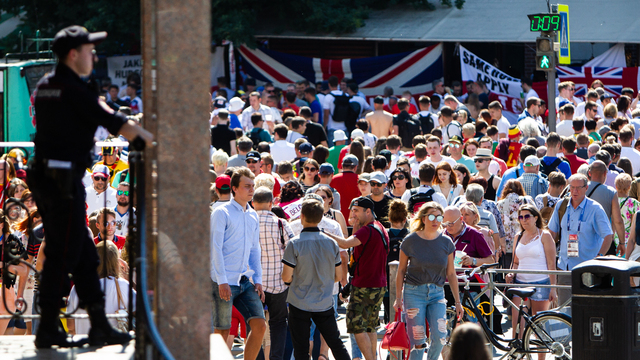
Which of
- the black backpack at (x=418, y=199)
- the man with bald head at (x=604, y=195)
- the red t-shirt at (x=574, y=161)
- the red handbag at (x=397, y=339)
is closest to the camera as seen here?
the red handbag at (x=397, y=339)

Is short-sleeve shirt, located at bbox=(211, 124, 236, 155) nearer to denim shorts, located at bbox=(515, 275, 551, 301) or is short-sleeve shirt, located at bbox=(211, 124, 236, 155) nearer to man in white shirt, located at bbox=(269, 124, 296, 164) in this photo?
man in white shirt, located at bbox=(269, 124, 296, 164)

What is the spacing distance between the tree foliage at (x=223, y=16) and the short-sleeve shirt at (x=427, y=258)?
15.2 meters

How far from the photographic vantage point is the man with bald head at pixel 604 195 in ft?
32.1

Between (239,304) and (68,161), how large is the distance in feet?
12.0

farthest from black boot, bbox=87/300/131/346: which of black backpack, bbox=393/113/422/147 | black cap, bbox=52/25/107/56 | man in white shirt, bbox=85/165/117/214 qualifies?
black backpack, bbox=393/113/422/147

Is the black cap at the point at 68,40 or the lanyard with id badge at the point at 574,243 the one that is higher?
the black cap at the point at 68,40

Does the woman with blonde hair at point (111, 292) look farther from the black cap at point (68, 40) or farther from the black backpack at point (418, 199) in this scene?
the black backpack at point (418, 199)

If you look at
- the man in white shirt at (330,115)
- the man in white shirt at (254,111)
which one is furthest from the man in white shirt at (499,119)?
the man in white shirt at (254,111)

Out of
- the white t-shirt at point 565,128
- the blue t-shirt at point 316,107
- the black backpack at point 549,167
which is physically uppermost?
the blue t-shirt at point 316,107

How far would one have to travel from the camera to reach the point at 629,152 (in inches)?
480

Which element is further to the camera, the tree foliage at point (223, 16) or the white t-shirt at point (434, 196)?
the tree foliage at point (223, 16)

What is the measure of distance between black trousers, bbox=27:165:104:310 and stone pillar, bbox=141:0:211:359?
0.39m

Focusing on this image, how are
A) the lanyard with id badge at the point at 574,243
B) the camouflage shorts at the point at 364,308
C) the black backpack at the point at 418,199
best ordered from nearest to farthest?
the camouflage shorts at the point at 364,308, the lanyard with id badge at the point at 574,243, the black backpack at the point at 418,199

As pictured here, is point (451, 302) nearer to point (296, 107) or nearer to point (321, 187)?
point (321, 187)
